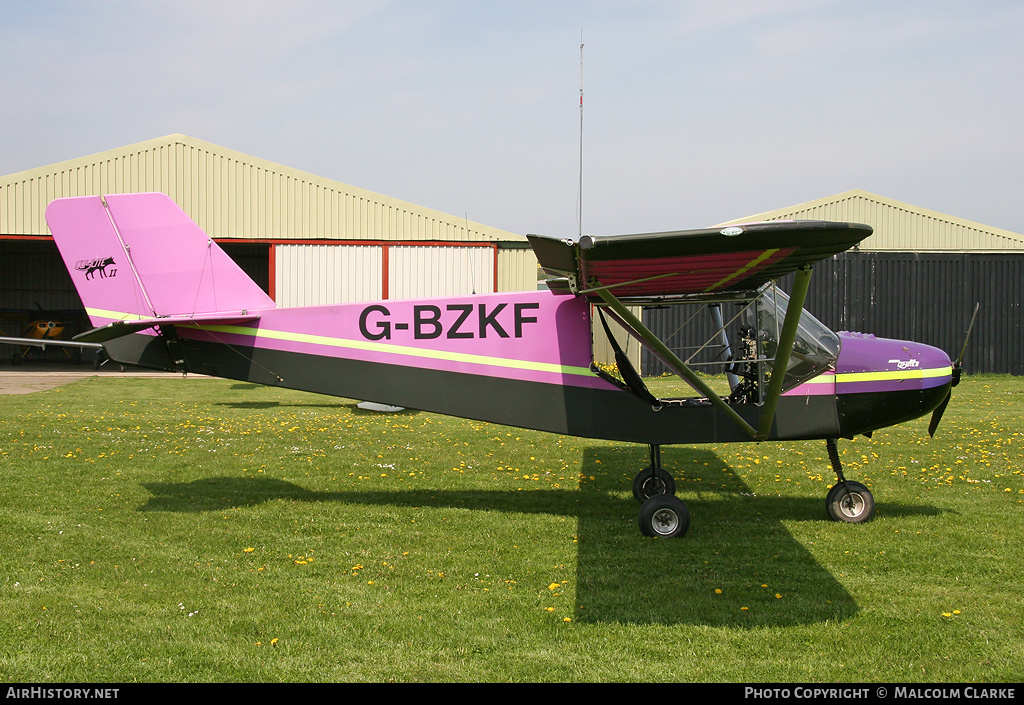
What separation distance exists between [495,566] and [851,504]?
11.7 feet

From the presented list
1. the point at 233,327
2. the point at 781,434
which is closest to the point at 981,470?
the point at 781,434

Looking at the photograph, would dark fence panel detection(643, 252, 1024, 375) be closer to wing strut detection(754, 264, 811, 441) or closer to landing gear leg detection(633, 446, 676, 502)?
landing gear leg detection(633, 446, 676, 502)

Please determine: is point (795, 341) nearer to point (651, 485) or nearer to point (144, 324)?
point (651, 485)

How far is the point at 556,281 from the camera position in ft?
24.7

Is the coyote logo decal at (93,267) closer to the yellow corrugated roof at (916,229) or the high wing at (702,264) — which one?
the high wing at (702,264)

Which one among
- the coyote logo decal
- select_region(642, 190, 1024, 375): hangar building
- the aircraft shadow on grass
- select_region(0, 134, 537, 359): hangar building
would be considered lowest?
the aircraft shadow on grass

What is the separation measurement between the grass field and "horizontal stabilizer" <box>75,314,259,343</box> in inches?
67.8

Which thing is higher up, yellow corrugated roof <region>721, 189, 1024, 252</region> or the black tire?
yellow corrugated roof <region>721, 189, 1024, 252</region>

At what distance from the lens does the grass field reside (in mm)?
4469

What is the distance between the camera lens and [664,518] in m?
7.07

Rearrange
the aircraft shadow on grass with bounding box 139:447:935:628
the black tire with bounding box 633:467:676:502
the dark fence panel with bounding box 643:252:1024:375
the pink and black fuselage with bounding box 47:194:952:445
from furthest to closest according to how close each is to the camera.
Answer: the dark fence panel with bounding box 643:252:1024:375
the black tire with bounding box 633:467:676:502
the pink and black fuselage with bounding box 47:194:952:445
the aircraft shadow on grass with bounding box 139:447:935:628

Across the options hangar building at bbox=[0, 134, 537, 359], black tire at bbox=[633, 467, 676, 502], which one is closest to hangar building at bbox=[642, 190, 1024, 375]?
hangar building at bbox=[0, 134, 537, 359]

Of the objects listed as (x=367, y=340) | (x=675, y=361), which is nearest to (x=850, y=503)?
(x=675, y=361)
